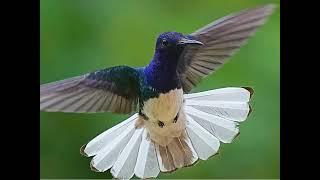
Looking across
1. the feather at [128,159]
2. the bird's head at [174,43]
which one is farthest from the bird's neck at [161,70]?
the feather at [128,159]

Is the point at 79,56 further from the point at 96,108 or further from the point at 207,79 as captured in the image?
the point at 207,79

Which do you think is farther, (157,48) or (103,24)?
(103,24)

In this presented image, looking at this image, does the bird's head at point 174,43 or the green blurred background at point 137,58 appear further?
the green blurred background at point 137,58

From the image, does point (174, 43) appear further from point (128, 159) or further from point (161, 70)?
point (128, 159)

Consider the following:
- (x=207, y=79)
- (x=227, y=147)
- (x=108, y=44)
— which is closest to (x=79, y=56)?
(x=108, y=44)

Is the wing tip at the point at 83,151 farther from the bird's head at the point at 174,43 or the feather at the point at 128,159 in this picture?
the bird's head at the point at 174,43

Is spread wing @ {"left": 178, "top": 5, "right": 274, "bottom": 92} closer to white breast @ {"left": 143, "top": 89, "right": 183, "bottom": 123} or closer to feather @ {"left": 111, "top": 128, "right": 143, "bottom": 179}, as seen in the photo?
white breast @ {"left": 143, "top": 89, "right": 183, "bottom": 123}

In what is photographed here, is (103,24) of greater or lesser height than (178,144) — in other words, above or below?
above
